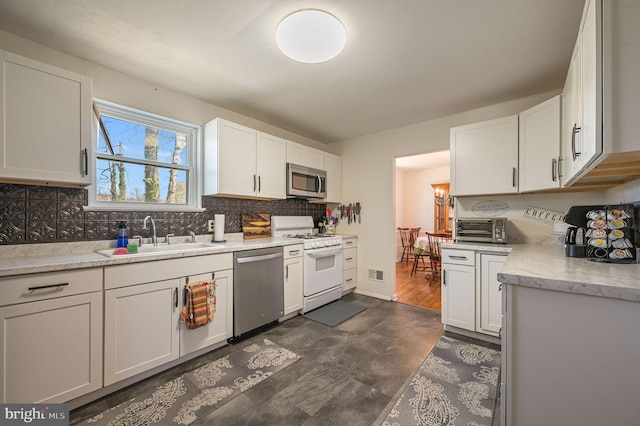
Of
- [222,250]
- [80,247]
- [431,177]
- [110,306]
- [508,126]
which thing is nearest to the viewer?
[110,306]

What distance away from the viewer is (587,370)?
3.09ft

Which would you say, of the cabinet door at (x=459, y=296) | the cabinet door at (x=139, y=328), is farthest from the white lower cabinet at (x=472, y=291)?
the cabinet door at (x=139, y=328)

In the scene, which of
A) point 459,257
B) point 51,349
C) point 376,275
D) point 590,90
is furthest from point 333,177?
point 51,349

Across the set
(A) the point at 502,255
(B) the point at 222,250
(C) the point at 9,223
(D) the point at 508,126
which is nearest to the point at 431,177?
(D) the point at 508,126

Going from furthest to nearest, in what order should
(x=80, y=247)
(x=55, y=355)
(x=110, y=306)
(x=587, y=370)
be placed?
(x=80, y=247) < (x=110, y=306) < (x=55, y=355) < (x=587, y=370)

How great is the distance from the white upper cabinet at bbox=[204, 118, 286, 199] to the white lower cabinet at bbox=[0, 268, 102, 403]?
4.44 ft

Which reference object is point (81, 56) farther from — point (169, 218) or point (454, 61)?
point (454, 61)

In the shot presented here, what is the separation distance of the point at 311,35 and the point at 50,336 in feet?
7.93

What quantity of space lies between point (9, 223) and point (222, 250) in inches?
55.5

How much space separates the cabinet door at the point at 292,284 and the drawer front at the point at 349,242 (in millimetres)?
977

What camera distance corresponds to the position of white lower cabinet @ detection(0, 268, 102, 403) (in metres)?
1.37

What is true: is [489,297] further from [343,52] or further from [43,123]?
[43,123]

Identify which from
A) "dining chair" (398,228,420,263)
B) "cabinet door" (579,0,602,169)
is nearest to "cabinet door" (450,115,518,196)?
"cabinet door" (579,0,602,169)

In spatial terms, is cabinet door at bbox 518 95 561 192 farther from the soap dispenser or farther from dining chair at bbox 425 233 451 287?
the soap dispenser
